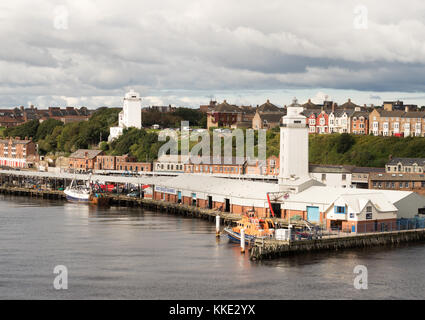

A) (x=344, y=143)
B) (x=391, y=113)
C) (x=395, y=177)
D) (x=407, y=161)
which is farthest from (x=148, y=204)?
(x=391, y=113)

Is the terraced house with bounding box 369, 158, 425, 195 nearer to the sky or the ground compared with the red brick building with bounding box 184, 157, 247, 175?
nearer to the ground

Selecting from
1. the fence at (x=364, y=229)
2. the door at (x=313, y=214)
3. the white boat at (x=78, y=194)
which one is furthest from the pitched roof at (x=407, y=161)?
the white boat at (x=78, y=194)

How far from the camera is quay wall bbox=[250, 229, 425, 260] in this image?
3231 cm

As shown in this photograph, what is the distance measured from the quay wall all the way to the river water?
0.67 metres

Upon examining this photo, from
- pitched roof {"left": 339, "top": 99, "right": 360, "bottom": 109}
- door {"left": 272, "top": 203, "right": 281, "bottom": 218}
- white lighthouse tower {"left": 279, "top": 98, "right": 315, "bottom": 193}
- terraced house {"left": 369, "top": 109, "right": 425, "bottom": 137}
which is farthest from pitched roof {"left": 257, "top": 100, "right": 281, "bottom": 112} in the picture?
door {"left": 272, "top": 203, "right": 281, "bottom": 218}

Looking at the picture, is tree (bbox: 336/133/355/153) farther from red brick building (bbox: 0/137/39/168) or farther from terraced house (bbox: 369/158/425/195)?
red brick building (bbox: 0/137/39/168)

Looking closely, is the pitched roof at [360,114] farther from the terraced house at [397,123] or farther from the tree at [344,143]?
the tree at [344,143]

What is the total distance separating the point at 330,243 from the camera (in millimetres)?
34156

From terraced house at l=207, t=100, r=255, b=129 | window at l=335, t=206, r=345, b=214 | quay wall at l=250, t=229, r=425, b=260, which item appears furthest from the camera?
terraced house at l=207, t=100, r=255, b=129

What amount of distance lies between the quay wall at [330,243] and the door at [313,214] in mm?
3687

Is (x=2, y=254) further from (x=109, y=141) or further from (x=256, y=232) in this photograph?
(x=109, y=141)
